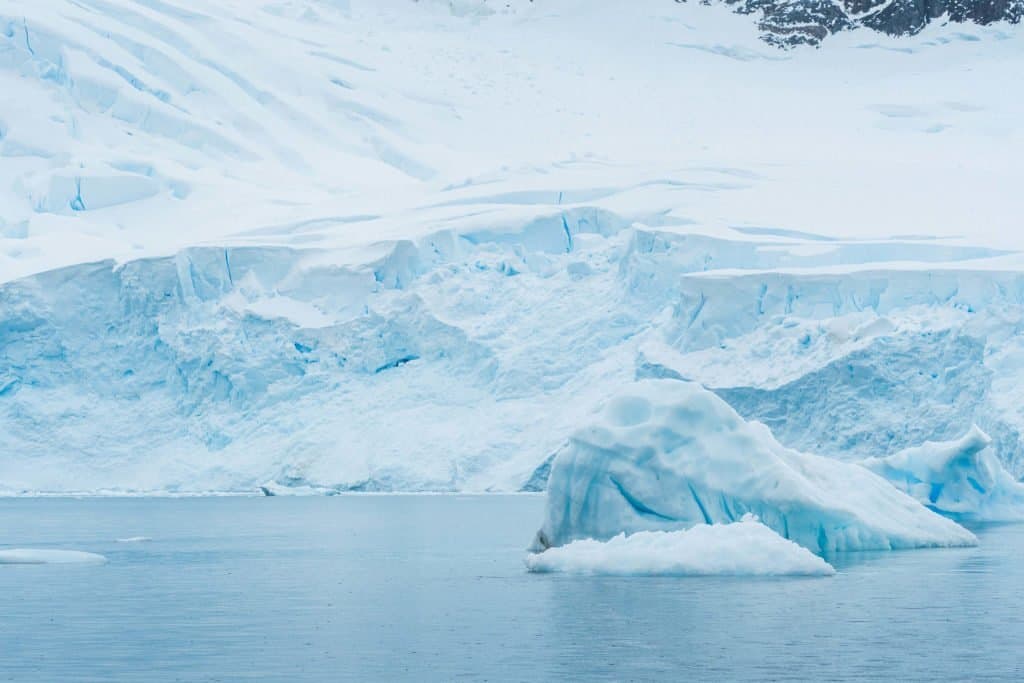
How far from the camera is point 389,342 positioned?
29.2m

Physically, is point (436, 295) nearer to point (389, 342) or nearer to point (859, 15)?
point (389, 342)

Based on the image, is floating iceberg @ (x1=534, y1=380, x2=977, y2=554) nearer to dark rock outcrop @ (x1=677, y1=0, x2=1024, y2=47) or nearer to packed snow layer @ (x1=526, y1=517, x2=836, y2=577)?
packed snow layer @ (x1=526, y1=517, x2=836, y2=577)

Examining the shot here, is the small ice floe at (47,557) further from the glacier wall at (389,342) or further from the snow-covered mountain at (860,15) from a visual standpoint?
the snow-covered mountain at (860,15)

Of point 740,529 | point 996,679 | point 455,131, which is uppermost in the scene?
point 996,679

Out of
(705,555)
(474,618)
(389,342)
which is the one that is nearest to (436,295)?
(389,342)

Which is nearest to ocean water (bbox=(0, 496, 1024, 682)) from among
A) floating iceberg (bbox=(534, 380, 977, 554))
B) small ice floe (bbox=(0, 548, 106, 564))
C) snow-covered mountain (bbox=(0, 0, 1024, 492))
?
small ice floe (bbox=(0, 548, 106, 564))

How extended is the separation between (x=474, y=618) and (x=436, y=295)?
18500mm

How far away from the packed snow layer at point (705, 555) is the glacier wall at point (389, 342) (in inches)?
507

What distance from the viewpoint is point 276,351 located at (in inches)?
1139

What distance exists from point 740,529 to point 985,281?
1466cm

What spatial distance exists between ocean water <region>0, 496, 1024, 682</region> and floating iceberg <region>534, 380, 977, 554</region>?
63 centimetres

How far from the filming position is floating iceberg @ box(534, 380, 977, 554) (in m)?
14.4

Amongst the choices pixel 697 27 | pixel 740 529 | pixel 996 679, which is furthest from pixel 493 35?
pixel 996 679

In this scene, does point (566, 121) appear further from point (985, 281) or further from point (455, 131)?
point (985, 281)
